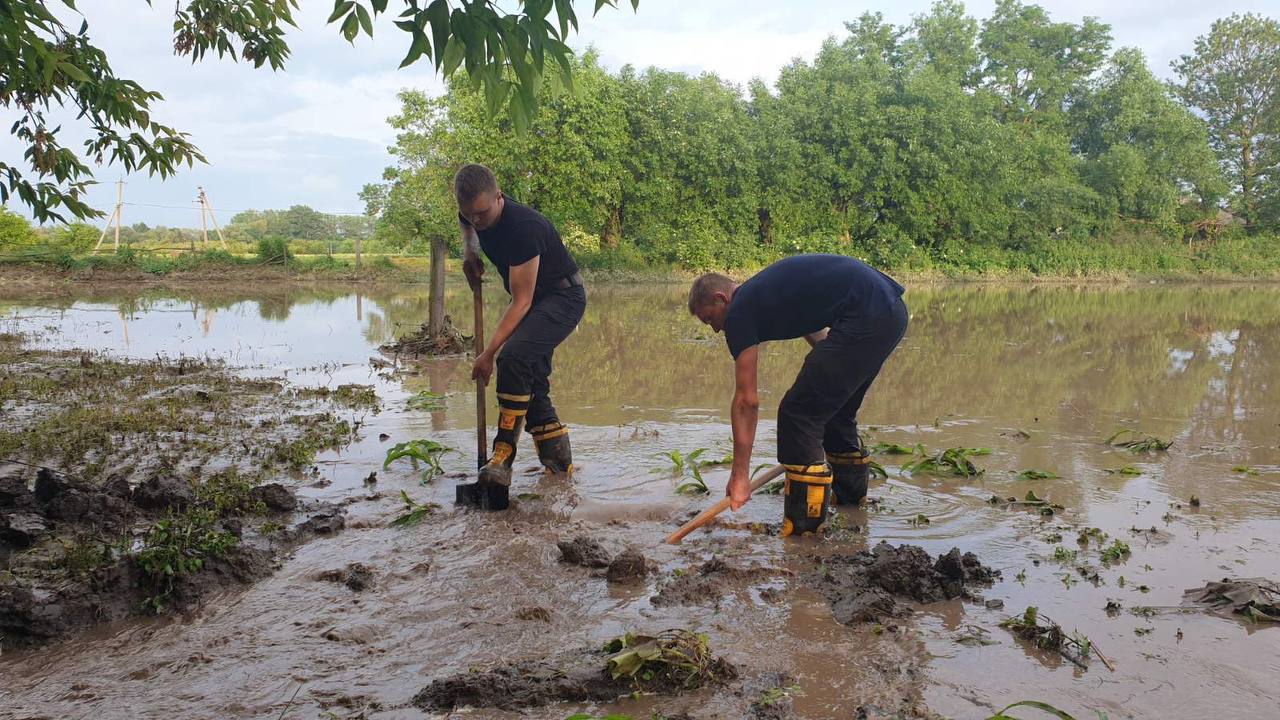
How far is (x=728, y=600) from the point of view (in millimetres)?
3691

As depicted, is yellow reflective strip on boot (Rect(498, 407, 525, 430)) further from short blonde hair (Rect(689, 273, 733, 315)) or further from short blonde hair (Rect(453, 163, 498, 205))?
short blonde hair (Rect(689, 273, 733, 315))

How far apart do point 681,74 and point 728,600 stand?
38.0 metres

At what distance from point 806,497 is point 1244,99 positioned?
53.6 m

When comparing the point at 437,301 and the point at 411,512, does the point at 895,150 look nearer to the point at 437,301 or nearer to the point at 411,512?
the point at 437,301

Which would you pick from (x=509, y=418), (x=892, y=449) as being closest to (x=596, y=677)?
(x=509, y=418)

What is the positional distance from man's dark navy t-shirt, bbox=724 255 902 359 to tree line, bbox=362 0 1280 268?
2791cm

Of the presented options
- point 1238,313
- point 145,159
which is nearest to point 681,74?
point 1238,313

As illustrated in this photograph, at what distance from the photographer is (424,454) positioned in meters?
5.86

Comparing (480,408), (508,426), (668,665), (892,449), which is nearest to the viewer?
(668,665)

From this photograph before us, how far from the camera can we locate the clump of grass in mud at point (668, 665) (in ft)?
9.50

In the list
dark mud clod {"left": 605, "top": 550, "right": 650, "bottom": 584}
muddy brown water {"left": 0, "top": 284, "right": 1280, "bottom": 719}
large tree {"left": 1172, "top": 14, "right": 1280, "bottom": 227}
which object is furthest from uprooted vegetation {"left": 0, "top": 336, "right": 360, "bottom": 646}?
large tree {"left": 1172, "top": 14, "right": 1280, "bottom": 227}

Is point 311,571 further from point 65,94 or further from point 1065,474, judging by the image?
point 1065,474

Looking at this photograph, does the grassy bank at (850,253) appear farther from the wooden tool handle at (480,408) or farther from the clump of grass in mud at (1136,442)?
the wooden tool handle at (480,408)

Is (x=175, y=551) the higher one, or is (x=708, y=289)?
(x=708, y=289)
